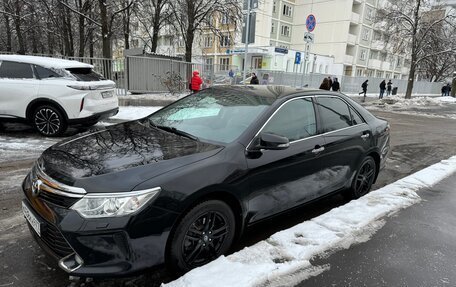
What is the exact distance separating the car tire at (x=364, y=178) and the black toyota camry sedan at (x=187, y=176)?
0.67ft

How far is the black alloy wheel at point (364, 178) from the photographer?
468 centimetres

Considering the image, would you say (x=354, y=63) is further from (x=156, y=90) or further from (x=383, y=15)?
(x=156, y=90)

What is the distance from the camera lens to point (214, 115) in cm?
374

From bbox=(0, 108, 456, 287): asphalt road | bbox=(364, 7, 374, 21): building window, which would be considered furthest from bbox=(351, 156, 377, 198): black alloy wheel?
bbox=(364, 7, 374, 21): building window

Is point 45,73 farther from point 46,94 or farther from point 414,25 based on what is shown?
point 414,25

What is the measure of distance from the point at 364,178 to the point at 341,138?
103cm

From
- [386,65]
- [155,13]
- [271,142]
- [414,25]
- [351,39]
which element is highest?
[351,39]

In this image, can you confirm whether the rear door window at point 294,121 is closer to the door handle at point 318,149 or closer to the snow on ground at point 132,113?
the door handle at point 318,149

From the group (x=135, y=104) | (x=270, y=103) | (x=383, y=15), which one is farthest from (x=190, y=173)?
(x=383, y=15)

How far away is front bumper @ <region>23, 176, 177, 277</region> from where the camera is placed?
7.70ft

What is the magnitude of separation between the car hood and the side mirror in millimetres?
405

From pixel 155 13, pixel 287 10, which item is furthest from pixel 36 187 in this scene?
pixel 287 10

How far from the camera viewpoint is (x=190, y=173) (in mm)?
2688

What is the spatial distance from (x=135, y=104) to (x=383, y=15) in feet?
69.7
